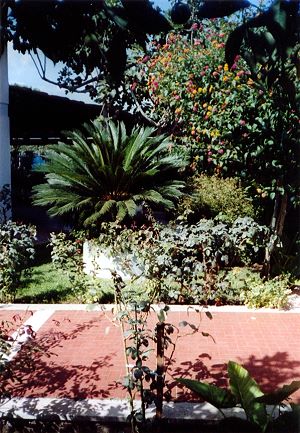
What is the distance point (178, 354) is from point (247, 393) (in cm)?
165

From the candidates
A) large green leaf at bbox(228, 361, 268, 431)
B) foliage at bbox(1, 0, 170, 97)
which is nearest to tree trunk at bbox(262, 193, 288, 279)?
large green leaf at bbox(228, 361, 268, 431)

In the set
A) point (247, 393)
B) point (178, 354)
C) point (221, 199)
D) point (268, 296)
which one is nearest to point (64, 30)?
point (247, 393)

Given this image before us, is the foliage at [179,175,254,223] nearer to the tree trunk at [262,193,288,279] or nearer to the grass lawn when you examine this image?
the tree trunk at [262,193,288,279]

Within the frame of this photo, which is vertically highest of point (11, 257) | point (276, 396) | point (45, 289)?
point (11, 257)

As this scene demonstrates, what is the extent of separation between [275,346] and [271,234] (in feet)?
7.78

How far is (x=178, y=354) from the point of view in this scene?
452 cm

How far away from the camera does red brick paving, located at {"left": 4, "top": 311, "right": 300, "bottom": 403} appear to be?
12.5 feet

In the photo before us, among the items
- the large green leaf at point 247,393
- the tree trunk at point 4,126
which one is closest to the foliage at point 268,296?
the large green leaf at point 247,393

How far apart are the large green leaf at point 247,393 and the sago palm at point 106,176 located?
486 centimetres

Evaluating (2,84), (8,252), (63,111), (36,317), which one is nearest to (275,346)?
(36,317)

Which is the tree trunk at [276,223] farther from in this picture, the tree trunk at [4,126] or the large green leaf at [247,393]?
the tree trunk at [4,126]

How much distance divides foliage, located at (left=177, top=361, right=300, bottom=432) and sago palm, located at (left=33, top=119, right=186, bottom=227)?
16.1 feet

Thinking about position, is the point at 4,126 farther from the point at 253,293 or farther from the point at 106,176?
the point at 253,293

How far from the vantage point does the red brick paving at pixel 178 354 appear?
3.82m
